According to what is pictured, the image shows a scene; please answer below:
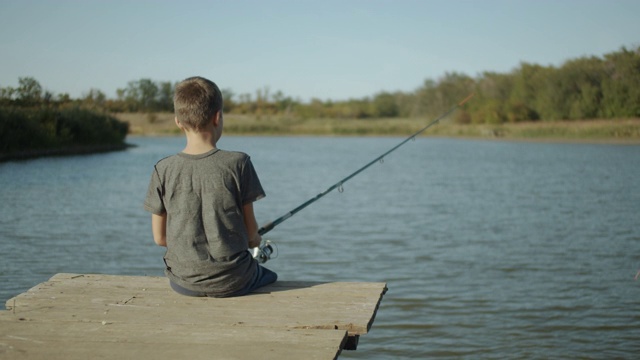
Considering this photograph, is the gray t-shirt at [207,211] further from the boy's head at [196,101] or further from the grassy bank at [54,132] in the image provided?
the grassy bank at [54,132]

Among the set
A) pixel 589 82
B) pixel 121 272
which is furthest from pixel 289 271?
pixel 589 82

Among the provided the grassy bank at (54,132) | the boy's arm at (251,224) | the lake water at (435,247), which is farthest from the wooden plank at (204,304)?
the grassy bank at (54,132)

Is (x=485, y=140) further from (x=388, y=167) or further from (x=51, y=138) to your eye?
(x=51, y=138)

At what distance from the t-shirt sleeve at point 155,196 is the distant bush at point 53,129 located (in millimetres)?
19258

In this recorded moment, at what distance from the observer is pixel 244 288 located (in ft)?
10.8

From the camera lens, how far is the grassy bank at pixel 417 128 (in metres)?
30.8

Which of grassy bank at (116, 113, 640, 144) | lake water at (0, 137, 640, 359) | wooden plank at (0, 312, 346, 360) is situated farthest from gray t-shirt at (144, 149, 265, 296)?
grassy bank at (116, 113, 640, 144)

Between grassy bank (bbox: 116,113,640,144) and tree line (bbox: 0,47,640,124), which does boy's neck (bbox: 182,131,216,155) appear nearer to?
tree line (bbox: 0,47,640,124)

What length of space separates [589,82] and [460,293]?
28.1 meters

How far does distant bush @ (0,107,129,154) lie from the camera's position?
21981 millimetres

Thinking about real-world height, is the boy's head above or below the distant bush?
above

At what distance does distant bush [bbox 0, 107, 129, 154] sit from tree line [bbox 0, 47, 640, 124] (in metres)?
0.75

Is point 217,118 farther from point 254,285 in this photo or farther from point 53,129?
point 53,129

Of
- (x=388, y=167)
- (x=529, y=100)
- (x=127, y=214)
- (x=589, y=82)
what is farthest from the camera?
(x=529, y=100)
